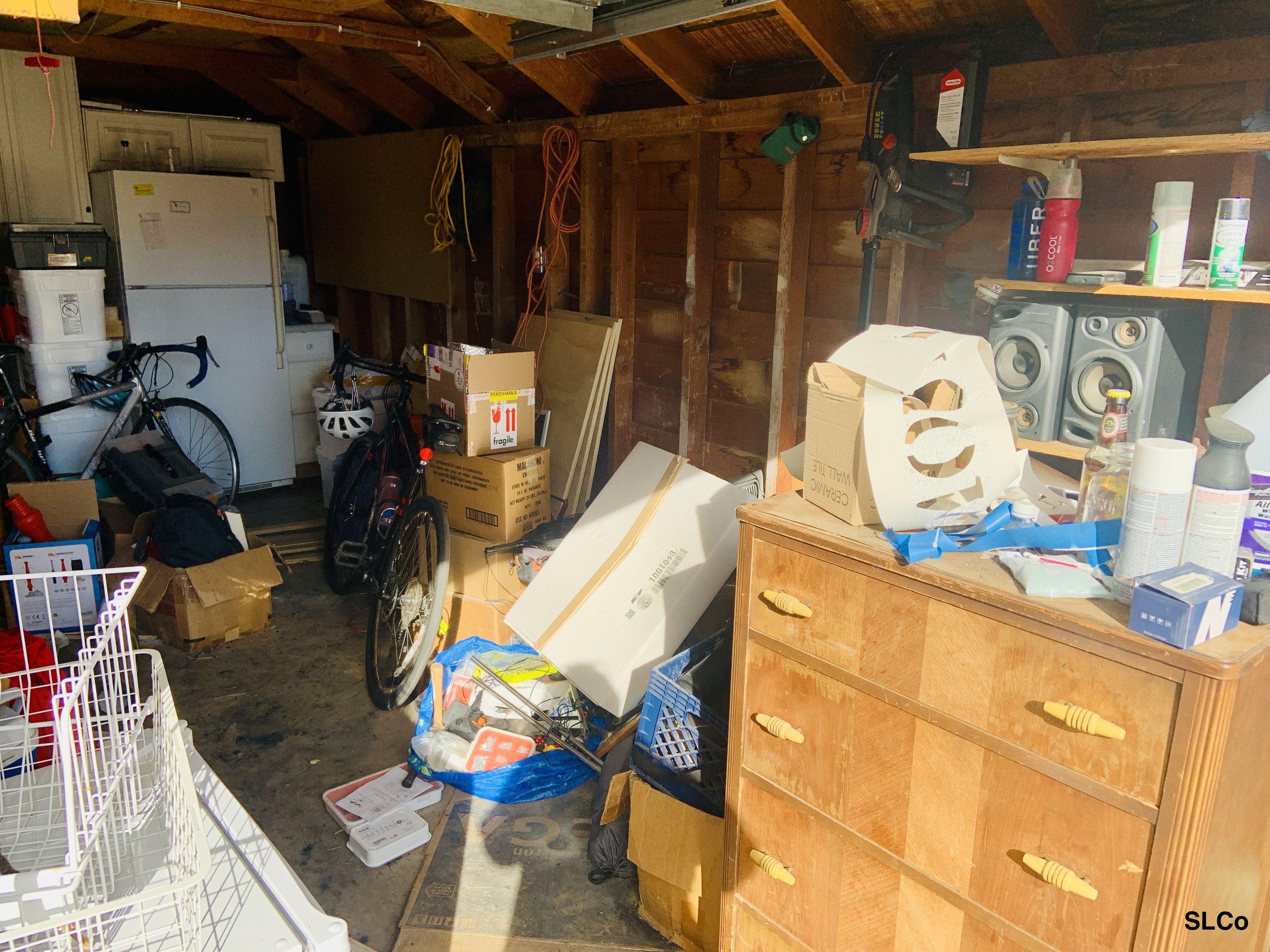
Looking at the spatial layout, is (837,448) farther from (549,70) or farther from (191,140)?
(191,140)

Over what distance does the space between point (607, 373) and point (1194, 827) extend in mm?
2835

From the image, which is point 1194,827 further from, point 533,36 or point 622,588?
point 533,36

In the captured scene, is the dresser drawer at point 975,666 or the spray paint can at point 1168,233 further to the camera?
the spray paint can at point 1168,233

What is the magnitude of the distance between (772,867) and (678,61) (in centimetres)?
256

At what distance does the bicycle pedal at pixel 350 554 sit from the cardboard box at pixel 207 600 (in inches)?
13.1

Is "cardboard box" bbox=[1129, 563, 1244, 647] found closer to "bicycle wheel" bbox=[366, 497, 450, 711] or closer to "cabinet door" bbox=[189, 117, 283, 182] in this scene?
"bicycle wheel" bbox=[366, 497, 450, 711]

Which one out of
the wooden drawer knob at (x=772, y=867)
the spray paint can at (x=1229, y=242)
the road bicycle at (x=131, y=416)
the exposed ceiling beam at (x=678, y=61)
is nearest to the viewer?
the spray paint can at (x=1229, y=242)

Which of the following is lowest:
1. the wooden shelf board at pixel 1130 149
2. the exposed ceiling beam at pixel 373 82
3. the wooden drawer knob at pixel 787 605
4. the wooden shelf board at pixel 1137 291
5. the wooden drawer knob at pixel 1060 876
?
the wooden drawer knob at pixel 1060 876

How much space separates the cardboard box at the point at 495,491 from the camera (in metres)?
3.35

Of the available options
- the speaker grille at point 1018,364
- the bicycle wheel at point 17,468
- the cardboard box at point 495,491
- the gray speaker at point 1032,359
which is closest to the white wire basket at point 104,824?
the gray speaker at point 1032,359

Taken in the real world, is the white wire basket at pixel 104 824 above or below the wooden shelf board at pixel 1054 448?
below

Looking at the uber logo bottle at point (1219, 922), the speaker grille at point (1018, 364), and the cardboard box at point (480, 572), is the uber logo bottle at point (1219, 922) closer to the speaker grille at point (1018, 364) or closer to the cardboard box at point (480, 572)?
the speaker grille at point (1018, 364)

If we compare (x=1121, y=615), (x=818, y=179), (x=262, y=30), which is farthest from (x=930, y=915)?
(x=262, y=30)

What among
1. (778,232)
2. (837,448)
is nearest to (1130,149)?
(837,448)
